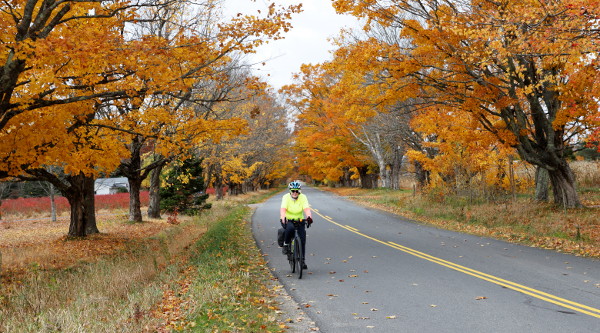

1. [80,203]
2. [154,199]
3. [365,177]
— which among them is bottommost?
[154,199]

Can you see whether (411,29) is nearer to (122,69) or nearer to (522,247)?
(522,247)

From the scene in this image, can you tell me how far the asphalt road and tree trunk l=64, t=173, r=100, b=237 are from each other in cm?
841

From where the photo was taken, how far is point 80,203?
17547 mm

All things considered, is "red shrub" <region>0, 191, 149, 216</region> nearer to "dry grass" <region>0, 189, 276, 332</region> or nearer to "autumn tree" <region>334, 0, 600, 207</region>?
"dry grass" <region>0, 189, 276, 332</region>

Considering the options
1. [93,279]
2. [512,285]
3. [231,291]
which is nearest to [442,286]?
[512,285]

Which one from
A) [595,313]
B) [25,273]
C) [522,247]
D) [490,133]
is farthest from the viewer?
[490,133]

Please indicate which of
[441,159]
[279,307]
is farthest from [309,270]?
[441,159]

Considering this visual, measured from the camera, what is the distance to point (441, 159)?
2175cm

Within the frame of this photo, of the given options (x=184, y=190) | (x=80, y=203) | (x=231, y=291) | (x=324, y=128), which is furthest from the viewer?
(x=324, y=128)

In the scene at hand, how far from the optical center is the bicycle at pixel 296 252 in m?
9.02

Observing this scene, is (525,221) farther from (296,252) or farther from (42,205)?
(42,205)

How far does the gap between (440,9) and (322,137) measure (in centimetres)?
3243

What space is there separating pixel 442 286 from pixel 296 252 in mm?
2910

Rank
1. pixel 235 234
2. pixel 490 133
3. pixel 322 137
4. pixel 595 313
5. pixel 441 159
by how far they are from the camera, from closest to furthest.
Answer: pixel 595 313 → pixel 235 234 → pixel 490 133 → pixel 441 159 → pixel 322 137
